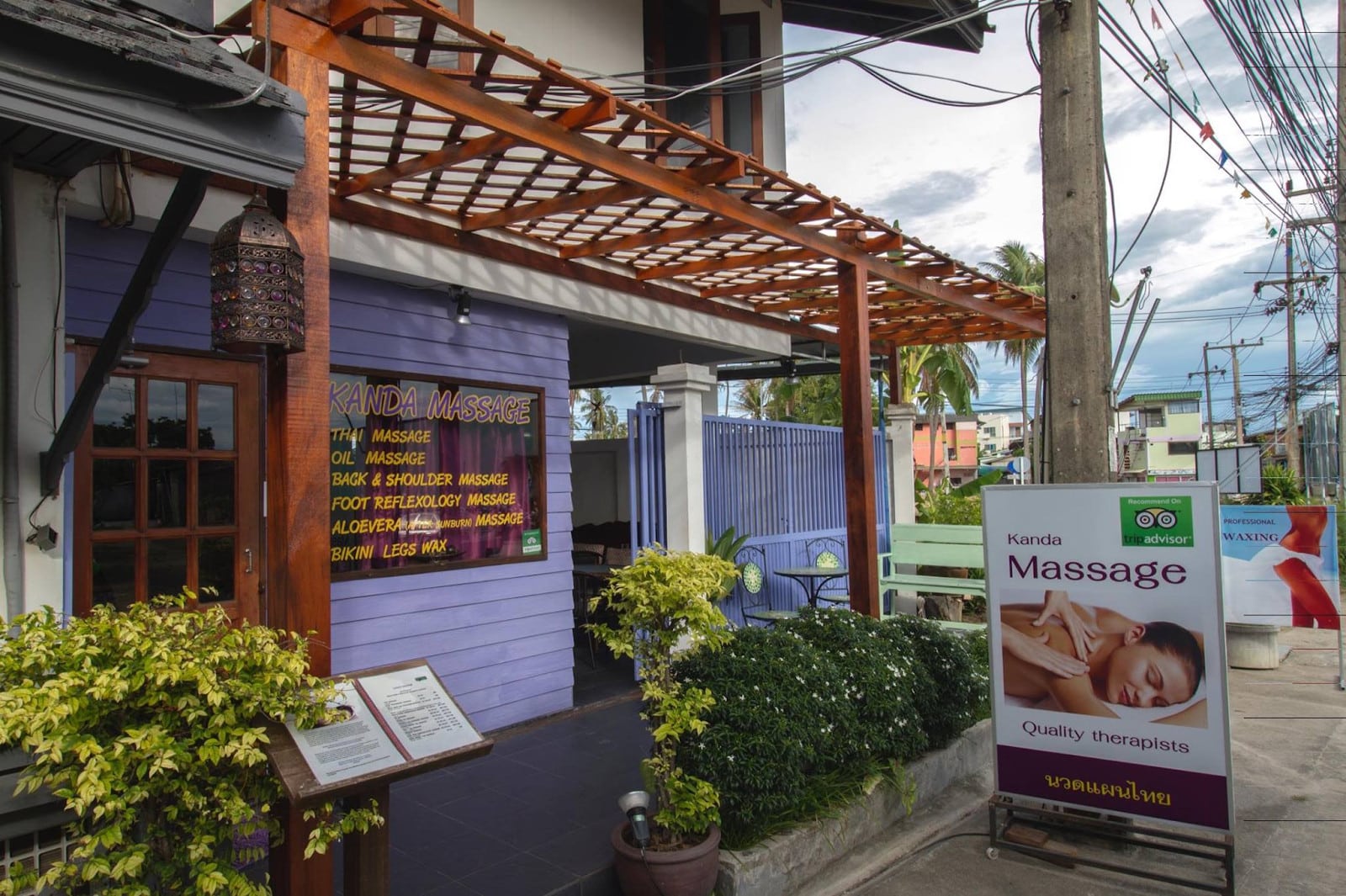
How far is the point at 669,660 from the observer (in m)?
3.79

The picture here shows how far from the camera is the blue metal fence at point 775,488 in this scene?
779cm

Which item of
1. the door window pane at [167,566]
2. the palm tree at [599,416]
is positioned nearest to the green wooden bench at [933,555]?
the door window pane at [167,566]

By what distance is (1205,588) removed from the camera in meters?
3.94

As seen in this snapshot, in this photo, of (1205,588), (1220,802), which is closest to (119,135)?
(1205,588)

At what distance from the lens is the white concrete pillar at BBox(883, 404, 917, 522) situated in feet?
35.2

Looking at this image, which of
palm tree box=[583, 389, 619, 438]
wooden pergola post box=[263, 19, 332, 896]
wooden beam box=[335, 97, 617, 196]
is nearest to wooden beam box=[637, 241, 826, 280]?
wooden beam box=[335, 97, 617, 196]

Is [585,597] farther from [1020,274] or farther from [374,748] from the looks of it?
[1020,274]

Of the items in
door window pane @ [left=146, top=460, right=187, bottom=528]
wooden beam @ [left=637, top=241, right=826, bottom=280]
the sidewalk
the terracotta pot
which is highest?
wooden beam @ [left=637, top=241, right=826, bottom=280]

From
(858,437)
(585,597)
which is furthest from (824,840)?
(585,597)

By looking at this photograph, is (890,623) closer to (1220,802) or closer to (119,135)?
(1220,802)

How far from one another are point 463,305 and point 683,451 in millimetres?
2228

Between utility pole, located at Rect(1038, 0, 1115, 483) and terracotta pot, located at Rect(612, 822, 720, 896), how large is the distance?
113 inches

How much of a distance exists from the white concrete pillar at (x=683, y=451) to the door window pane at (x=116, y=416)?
12.6 ft

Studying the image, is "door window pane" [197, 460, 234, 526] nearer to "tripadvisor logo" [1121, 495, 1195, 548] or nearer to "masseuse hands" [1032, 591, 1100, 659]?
"masseuse hands" [1032, 591, 1100, 659]
